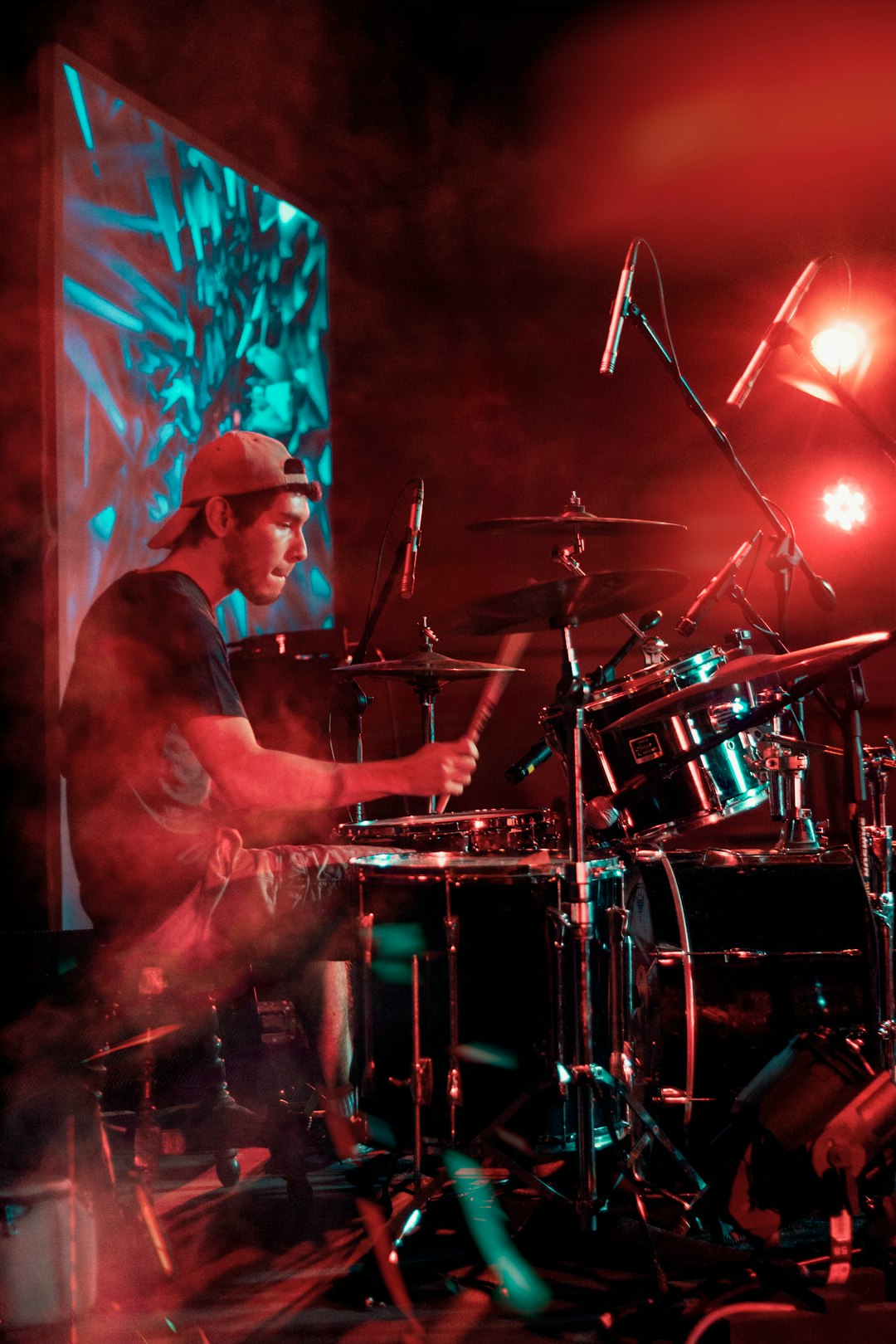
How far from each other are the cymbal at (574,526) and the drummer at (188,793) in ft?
1.78

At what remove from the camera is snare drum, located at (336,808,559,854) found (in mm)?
2445

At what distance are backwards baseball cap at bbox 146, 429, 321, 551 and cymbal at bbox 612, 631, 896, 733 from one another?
903 mm

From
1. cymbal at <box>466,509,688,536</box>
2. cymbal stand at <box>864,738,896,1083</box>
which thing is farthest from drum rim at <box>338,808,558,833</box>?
cymbal stand at <box>864,738,896,1083</box>

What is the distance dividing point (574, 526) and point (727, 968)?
3.43 ft

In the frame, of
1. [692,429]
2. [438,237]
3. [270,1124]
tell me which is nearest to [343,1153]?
[270,1124]

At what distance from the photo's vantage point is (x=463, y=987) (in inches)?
84.0

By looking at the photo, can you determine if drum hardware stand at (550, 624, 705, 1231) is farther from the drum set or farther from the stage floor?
the stage floor

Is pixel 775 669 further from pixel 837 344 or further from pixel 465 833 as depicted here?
pixel 837 344

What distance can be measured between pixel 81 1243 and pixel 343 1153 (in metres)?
0.64

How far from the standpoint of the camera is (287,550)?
8.02 feet

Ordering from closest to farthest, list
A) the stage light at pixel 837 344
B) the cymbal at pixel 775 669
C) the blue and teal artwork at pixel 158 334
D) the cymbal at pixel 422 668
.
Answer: the cymbal at pixel 775 669 < the cymbal at pixel 422 668 < the stage light at pixel 837 344 < the blue and teal artwork at pixel 158 334

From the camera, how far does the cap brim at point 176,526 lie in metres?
2.37

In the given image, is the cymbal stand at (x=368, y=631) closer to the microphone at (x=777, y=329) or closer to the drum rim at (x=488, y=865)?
the drum rim at (x=488, y=865)

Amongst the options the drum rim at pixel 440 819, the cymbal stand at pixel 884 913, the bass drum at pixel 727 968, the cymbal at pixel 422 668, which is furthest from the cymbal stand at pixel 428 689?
the cymbal stand at pixel 884 913
